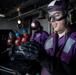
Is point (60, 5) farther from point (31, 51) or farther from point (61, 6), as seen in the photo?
point (31, 51)

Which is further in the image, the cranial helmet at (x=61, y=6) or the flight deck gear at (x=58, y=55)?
the cranial helmet at (x=61, y=6)

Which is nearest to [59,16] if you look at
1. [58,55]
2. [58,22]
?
[58,22]

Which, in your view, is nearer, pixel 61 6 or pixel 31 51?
pixel 31 51

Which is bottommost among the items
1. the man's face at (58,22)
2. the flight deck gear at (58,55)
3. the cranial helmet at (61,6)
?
the flight deck gear at (58,55)

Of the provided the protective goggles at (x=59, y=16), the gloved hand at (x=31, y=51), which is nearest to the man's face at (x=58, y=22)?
the protective goggles at (x=59, y=16)

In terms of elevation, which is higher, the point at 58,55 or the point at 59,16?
the point at 59,16

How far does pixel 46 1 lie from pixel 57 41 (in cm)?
341

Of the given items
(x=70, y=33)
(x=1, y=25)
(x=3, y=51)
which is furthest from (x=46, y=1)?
(x=1, y=25)

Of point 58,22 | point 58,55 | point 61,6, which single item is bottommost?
point 58,55

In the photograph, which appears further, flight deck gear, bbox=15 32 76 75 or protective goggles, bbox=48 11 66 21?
protective goggles, bbox=48 11 66 21

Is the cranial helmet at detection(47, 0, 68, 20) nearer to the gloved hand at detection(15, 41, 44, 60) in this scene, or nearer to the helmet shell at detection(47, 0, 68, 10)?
the helmet shell at detection(47, 0, 68, 10)

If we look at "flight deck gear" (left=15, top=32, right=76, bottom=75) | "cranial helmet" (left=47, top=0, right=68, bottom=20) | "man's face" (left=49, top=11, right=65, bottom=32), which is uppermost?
"cranial helmet" (left=47, top=0, right=68, bottom=20)

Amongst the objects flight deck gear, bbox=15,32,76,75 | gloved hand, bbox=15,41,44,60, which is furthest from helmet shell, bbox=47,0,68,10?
gloved hand, bbox=15,41,44,60

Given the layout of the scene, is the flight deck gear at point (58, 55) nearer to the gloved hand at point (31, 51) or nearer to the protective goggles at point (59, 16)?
the gloved hand at point (31, 51)
